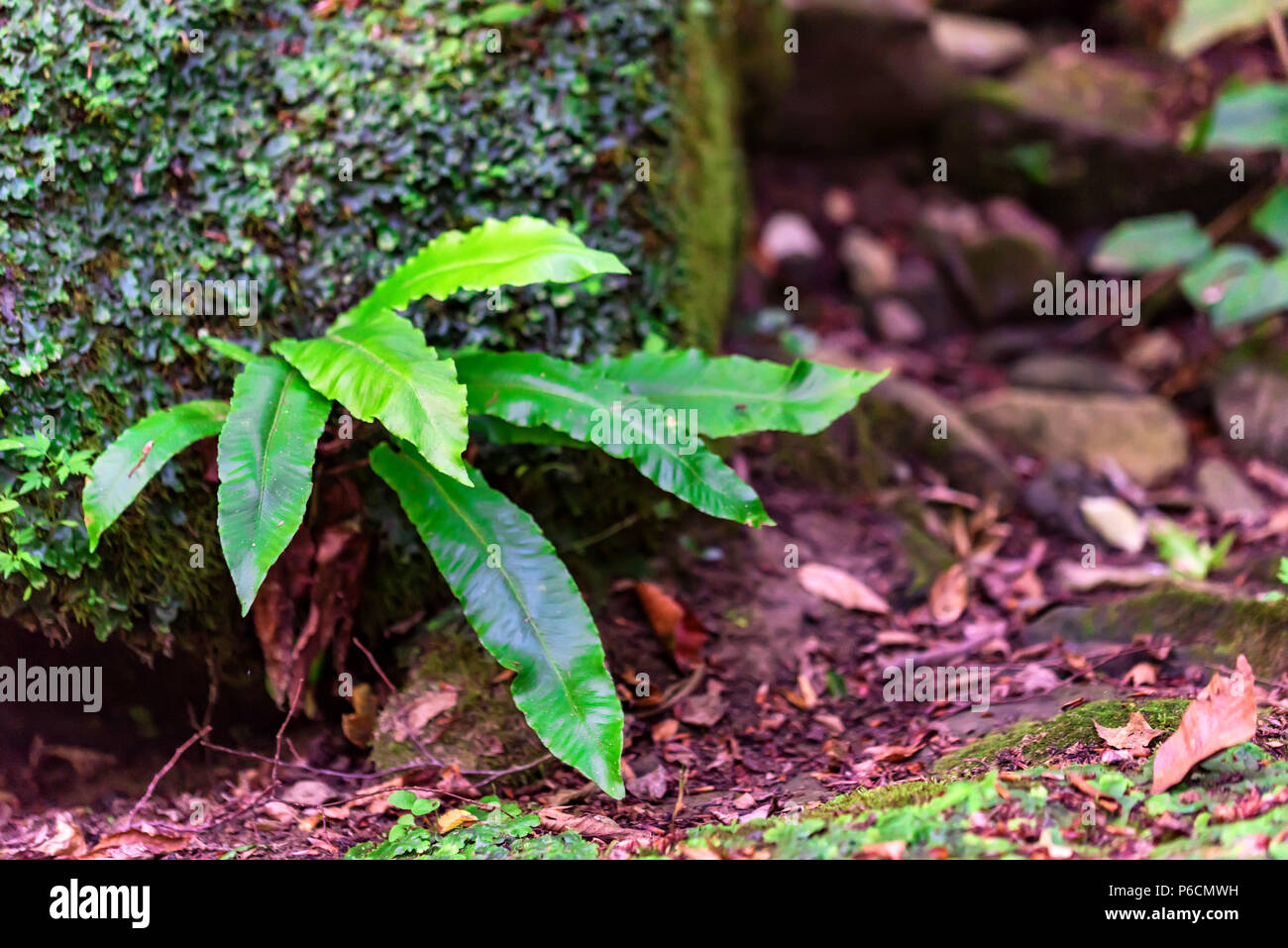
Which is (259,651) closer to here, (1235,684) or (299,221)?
(299,221)

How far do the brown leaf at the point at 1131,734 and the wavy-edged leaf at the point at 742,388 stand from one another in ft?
3.91

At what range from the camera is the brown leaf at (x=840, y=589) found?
397 centimetres

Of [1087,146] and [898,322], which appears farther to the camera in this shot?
[1087,146]

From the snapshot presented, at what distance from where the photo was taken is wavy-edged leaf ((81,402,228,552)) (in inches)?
107

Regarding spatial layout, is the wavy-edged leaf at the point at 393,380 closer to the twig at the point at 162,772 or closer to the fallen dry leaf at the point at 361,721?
the fallen dry leaf at the point at 361,721

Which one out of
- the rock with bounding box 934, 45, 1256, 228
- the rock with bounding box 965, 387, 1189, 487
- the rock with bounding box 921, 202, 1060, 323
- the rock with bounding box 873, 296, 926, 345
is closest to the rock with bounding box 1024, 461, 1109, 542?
the rock with bounding box 965, 387, 1189, 487

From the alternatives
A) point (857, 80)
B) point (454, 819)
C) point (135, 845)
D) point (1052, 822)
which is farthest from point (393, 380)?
point (857, 80)

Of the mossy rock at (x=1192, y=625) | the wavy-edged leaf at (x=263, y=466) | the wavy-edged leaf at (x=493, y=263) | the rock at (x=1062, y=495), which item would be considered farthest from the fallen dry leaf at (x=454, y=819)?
the rock at (x=1062, y=495)

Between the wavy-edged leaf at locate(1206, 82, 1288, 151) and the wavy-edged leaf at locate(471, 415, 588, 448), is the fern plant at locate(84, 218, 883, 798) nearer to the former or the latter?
the wavy-edged leaf at locate(471, 415, 588, 448)

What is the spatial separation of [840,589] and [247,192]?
2.71m

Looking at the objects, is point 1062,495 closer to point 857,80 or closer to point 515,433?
point 515,433

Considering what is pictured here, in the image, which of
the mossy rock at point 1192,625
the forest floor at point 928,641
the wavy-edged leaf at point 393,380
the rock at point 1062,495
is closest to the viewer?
the forest floor at point 928,641

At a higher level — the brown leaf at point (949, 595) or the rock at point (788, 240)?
the rock at point (788, 240)

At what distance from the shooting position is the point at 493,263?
9.61 feet
